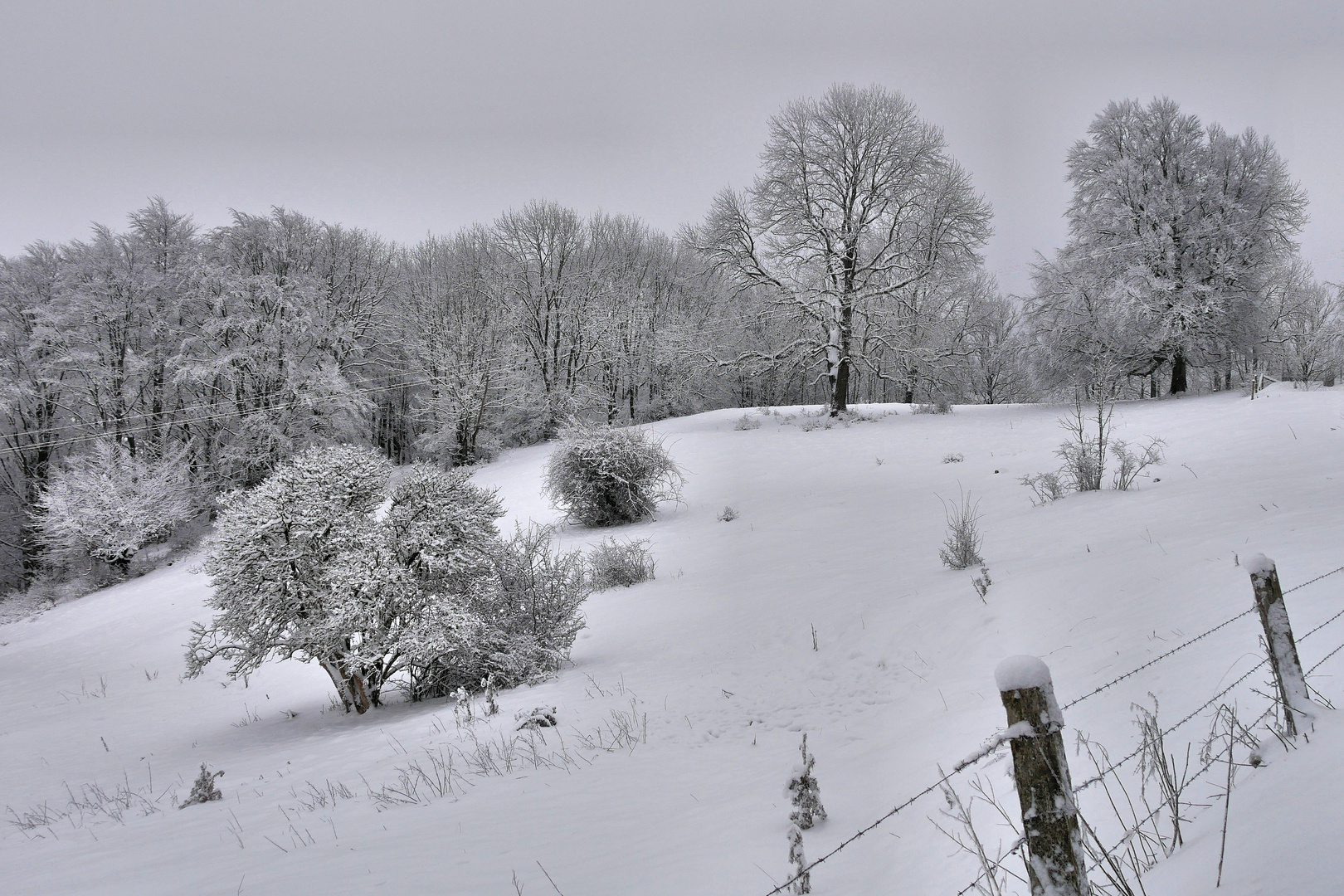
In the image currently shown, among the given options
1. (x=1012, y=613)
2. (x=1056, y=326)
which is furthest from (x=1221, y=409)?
(x=1012, y=613)

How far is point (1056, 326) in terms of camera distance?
19.5 m

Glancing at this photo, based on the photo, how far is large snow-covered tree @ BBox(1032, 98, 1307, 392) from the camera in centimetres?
1816

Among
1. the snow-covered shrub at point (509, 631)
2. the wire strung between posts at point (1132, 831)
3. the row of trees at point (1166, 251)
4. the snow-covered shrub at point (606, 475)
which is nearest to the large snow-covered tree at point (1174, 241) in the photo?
the row of trees at point (1166, 251)

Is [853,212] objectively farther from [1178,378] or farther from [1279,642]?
[1279,642]

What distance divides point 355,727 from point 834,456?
43.8 ft

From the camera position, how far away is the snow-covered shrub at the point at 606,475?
46.1 ft

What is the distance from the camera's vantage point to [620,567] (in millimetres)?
10953

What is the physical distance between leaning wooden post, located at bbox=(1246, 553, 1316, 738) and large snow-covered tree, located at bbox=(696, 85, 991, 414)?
64.3 feet

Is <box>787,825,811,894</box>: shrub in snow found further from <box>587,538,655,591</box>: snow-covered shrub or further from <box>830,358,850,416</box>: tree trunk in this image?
<box>830,358,850,416</box>: tree trunk

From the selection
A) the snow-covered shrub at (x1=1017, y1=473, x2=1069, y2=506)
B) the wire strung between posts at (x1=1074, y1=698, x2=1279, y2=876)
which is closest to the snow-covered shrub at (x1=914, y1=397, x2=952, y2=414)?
the snow-covered shrub at (x1=1017, y1=473, x2=1069, y2=506)

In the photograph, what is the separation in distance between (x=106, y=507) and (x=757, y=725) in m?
24.8

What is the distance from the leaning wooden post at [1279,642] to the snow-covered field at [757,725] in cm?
35

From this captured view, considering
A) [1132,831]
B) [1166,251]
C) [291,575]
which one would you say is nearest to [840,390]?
[1166,251]

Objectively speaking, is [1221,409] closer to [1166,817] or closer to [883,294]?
[883,294]
